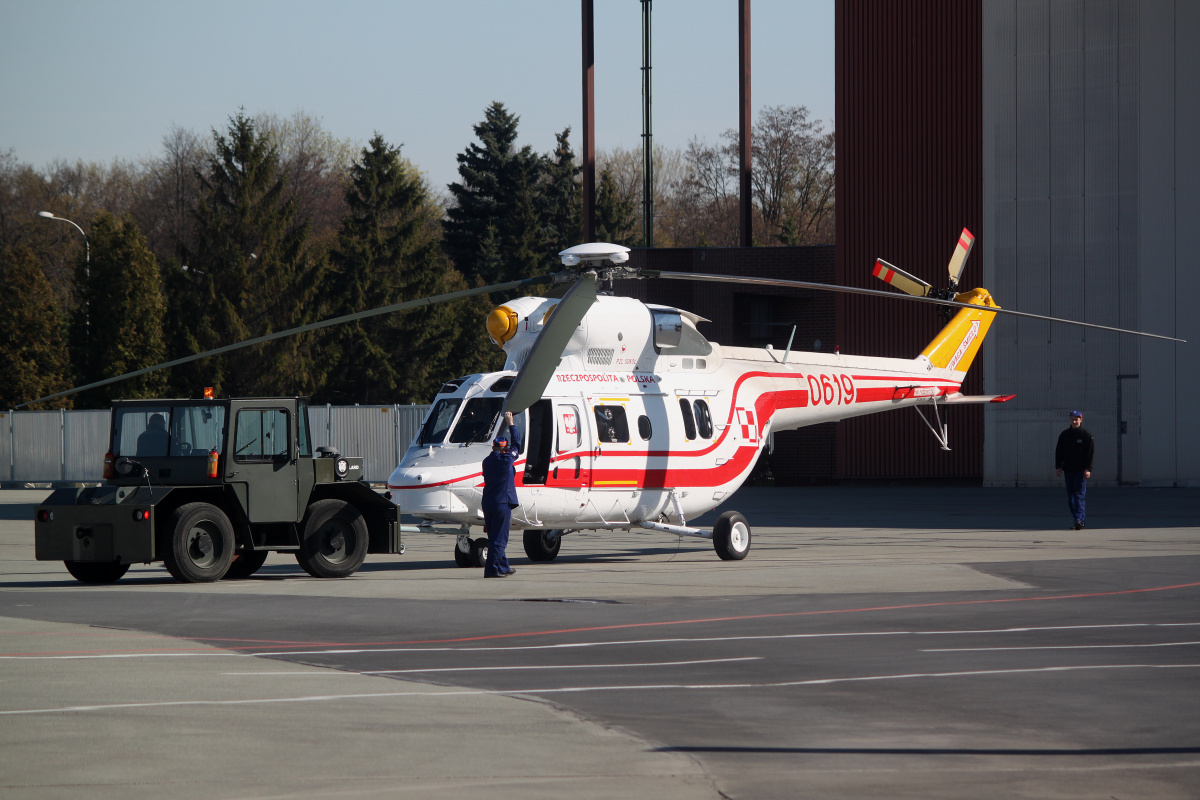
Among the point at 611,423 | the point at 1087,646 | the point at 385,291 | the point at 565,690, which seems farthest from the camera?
the point at 385,291

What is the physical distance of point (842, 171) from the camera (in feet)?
126

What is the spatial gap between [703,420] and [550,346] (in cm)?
385

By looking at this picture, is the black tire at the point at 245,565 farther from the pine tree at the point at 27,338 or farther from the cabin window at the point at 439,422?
the pine tree at the point at 27,338

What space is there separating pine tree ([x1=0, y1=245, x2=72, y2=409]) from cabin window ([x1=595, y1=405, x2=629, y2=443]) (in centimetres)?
3485

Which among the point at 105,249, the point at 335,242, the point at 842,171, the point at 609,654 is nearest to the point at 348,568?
the point at 609,654

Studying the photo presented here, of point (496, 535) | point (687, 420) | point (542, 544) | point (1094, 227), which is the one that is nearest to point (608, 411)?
point (687, 420)

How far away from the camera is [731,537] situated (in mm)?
18156

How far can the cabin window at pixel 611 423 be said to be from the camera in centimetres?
1794

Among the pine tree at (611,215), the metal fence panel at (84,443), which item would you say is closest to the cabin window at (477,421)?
the metal fence panel at (84,443)

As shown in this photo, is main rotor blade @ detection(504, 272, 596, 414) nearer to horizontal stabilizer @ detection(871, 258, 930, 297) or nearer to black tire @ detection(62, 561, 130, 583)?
black tire @ detection(62, 561, 130, 583)

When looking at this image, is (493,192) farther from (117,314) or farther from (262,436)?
(262,436)

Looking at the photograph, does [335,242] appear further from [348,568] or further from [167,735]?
[167,735]

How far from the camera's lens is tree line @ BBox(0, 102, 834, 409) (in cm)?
4747

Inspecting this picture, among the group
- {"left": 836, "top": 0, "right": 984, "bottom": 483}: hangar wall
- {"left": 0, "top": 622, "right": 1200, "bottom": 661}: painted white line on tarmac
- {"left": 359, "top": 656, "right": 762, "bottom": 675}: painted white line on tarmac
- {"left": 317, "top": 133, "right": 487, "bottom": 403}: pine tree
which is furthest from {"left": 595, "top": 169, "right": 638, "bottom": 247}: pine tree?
{"left": 359, "top": 656, "right": 762, "bottom": 675}: painted white line on tarmac
